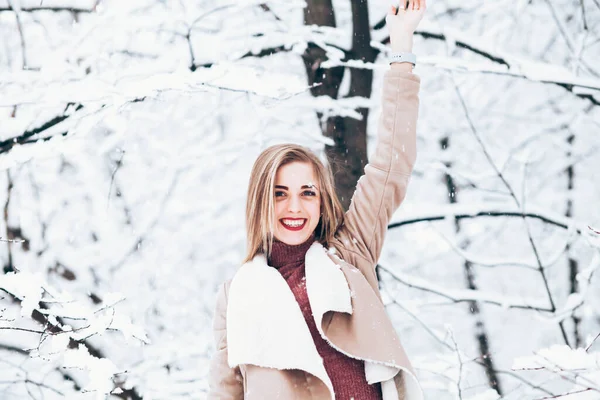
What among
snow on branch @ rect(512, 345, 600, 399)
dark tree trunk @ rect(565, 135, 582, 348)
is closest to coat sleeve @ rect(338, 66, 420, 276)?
snow on branch @ rect(512, 345, 600, 399)

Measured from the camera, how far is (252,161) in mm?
4566

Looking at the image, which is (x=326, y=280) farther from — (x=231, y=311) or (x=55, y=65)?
(x=55, y=65)

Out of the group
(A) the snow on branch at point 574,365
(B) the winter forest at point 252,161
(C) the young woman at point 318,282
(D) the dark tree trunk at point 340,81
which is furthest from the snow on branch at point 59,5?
(A) the snow on branch at point 574,365

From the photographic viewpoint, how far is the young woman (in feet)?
6.01

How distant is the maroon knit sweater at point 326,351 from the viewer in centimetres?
185

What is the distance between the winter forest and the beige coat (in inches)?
43.7

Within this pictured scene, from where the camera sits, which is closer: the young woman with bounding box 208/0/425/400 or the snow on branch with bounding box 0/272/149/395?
the young woman with bounding box 208/0/425/400

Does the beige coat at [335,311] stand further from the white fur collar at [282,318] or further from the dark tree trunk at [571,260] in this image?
the dark tree trunk at [571,260]

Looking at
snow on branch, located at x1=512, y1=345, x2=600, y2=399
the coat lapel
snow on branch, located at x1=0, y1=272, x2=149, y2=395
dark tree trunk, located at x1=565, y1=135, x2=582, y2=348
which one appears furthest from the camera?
dark tree trunk, located at x1=565, y1=135, x2=582, y2=348

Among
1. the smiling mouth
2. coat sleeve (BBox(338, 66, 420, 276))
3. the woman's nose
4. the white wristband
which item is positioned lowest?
the smiling mouth

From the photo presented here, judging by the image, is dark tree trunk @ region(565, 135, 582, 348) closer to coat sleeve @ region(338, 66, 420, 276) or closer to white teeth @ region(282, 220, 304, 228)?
coat sleeve @ region(338, 66, 420, 276)

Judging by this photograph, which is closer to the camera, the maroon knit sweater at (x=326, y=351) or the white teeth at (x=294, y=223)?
the maroon knit sweater at (x=326, y=351)

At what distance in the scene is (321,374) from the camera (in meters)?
1.76

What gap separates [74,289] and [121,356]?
66cm
